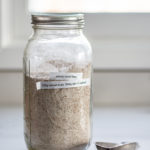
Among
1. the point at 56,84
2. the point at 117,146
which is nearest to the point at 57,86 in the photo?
the point at 56,84

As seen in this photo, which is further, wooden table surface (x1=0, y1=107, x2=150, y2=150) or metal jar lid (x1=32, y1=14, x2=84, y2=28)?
wooden table surface (x1=0, y1=107, x2=150, y2=150)

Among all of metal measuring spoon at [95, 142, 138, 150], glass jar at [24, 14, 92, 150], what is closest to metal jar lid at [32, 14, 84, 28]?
glass jar at [24, 14, 92, 150]

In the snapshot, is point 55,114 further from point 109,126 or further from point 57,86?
point 109,126

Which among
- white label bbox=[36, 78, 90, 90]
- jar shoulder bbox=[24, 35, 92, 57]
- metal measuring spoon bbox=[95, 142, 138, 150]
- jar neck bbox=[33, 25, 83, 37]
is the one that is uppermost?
jar neck bbox=[33, 25, 83, 37]

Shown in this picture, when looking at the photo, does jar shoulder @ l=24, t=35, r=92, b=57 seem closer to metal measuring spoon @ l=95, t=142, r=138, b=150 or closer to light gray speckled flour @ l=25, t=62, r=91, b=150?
light gray speckled flour @ l=25, t=62, r=91, b=150

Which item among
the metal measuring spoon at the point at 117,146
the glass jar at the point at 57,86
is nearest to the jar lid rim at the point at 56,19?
the glass jar at the point at 57,86

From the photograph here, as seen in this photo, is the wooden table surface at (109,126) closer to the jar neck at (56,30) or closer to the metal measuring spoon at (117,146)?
the metal measuring spoon at (117,146)
